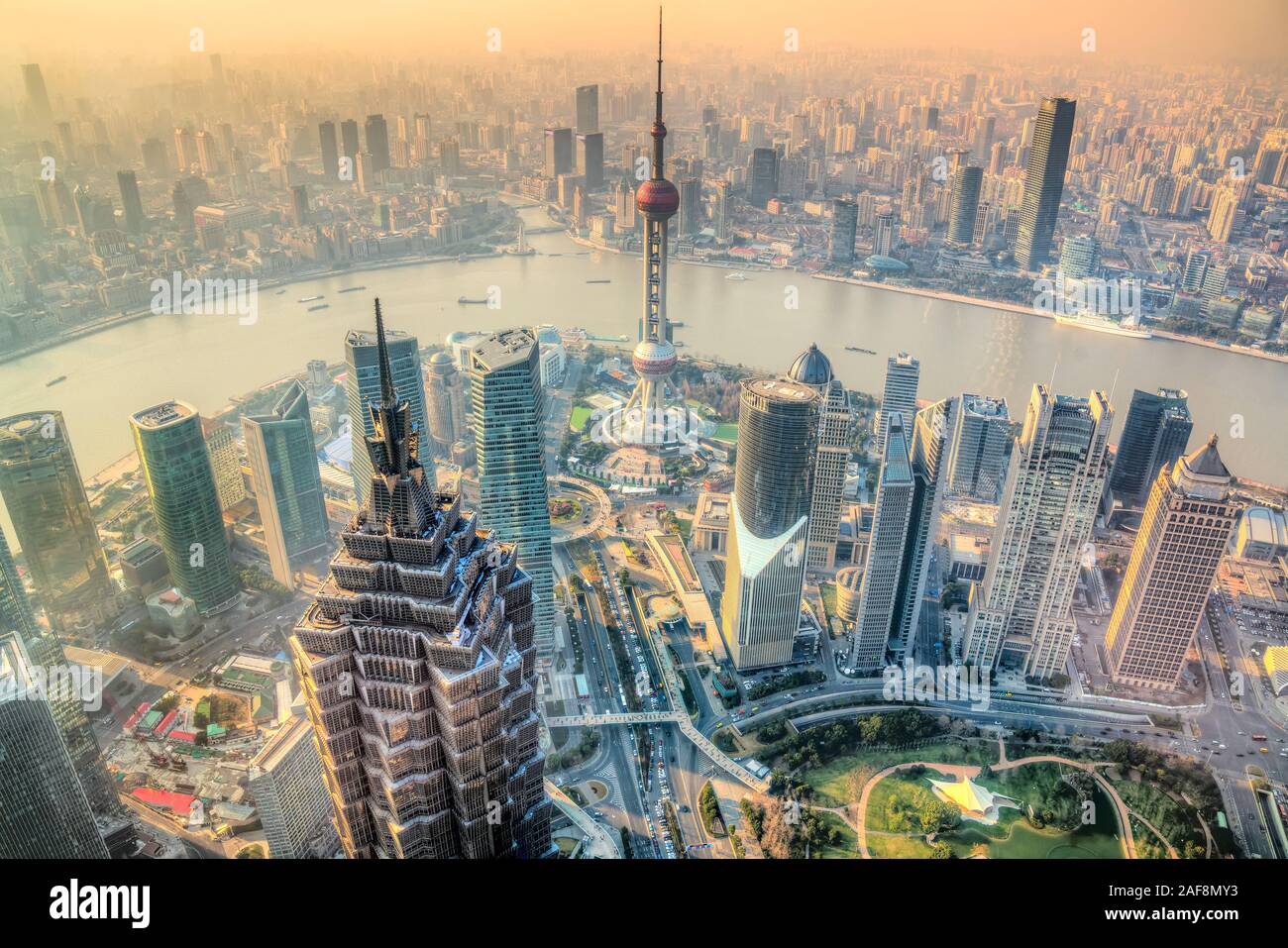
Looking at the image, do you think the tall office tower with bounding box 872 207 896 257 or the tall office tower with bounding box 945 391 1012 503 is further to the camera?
the tall office tower with bounding box 872 207 896 257

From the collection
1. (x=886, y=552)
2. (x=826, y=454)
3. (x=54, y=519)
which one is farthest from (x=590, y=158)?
(x=886, y=552)

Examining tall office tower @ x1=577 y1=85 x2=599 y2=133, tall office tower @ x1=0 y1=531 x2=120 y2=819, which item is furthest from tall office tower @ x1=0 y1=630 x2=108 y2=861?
tall office tower @ x1=577 y1=85 x2=599 y2=133

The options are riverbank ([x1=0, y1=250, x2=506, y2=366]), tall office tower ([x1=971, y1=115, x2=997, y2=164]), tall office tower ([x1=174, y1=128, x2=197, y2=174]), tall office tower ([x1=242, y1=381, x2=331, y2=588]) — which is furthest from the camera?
tall office tower ([x1=971, y1=115, x2=997, y2=164])

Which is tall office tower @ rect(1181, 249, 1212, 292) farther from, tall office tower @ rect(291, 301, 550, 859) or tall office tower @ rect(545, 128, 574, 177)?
tall office tower @ rect(291, 301, 550, 859)

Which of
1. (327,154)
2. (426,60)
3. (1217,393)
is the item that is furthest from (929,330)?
(327,154)

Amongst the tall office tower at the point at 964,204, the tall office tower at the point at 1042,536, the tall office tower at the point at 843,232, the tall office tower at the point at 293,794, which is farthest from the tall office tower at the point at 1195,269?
the tall office tower at the point at 293,794

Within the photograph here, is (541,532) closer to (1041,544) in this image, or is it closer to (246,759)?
(246,759)

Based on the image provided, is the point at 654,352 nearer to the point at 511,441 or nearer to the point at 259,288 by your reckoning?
the point at 511,441
